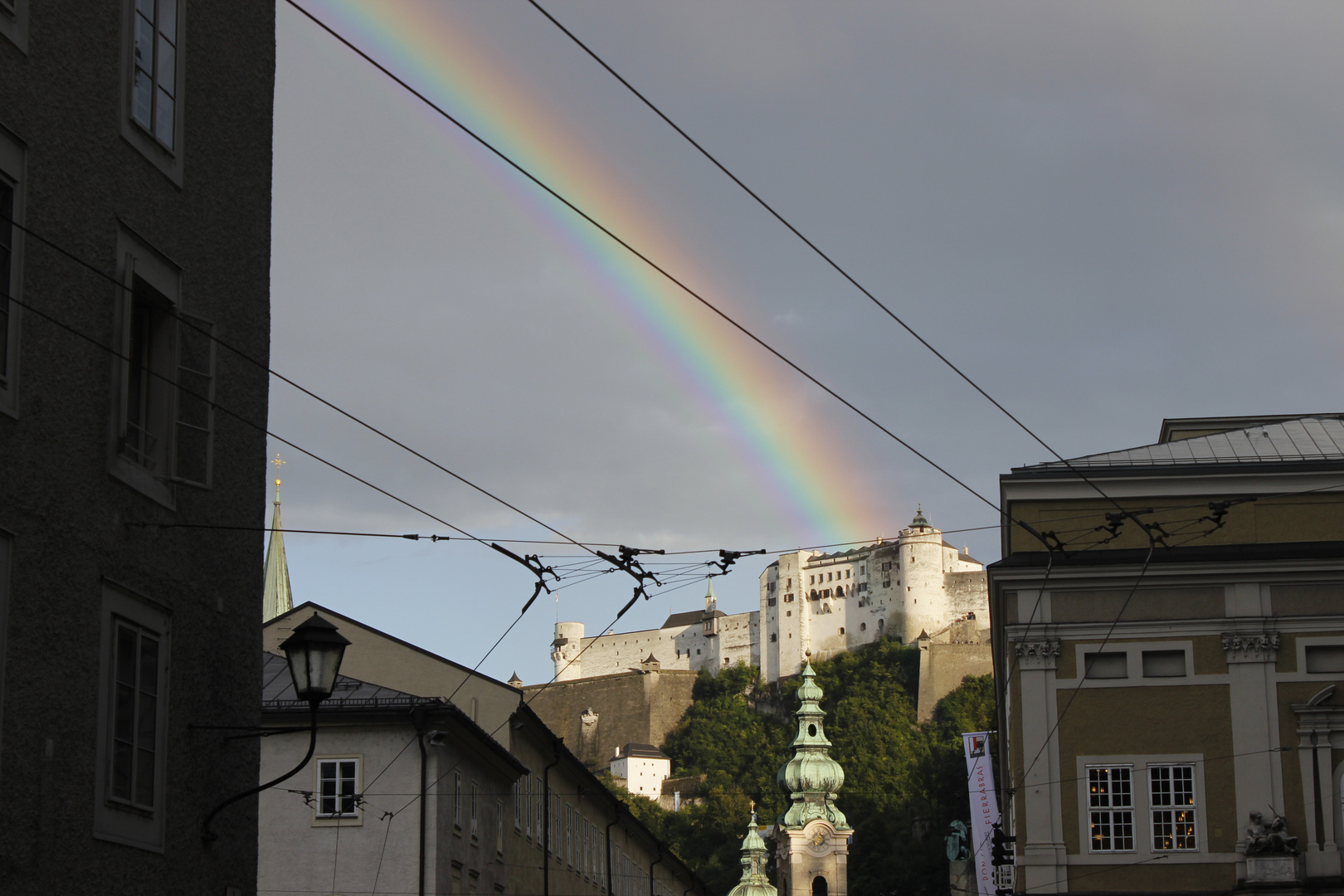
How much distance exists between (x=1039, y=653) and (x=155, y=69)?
20883 mm

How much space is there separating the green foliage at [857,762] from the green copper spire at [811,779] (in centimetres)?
679

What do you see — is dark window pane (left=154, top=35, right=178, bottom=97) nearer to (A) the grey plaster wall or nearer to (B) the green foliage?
(A) the grey plaster wall

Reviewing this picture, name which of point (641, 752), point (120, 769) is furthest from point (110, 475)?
point (641, 752)

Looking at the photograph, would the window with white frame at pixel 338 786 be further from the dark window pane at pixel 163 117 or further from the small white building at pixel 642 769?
the small white building at pixel 642 769

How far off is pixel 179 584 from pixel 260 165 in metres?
3.50

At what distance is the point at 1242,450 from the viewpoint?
1250 inches

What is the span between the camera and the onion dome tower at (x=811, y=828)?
83312 millimetres

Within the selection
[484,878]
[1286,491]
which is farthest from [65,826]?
[1286,491]

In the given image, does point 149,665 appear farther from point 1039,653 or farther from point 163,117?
point 1039,653

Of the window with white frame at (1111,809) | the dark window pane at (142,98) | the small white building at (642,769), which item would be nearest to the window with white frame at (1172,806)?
the window with white frame at (1111,809)

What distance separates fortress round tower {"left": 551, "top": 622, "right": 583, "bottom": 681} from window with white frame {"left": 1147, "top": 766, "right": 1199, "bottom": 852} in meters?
132

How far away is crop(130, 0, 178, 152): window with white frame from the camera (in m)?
11.4

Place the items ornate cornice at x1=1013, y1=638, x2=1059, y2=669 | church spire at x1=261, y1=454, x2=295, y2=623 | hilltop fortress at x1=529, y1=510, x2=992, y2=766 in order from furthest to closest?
hilltop fortress at x1=529, y1=510, x2=992, y2=766 < church spire at x1=261, y1=454, x2=295, y2=623 < ornate cornice at x1=1013, y1=638, x2=1059, y2=669

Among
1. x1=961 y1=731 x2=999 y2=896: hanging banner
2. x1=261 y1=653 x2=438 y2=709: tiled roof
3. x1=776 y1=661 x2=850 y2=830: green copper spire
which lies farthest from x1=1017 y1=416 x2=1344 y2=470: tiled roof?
x1=776 y1=661 x2=850 y2=830: green copper spire
